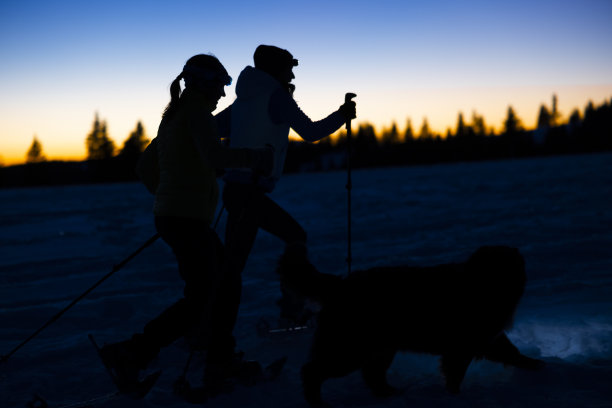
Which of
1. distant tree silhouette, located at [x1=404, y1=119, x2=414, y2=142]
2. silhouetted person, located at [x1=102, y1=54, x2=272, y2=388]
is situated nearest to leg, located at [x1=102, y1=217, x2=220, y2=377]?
silhouetted person, located at [x1=102, y1=54, x2=272, y2=388]

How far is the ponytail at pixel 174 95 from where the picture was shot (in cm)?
285

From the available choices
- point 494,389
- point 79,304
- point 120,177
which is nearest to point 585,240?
point 494,389

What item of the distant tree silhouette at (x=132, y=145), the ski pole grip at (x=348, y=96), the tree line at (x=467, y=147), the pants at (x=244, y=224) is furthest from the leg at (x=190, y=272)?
the tree line at (x=467, y=147)

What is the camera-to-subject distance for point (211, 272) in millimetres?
2811

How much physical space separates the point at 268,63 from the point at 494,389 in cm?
270

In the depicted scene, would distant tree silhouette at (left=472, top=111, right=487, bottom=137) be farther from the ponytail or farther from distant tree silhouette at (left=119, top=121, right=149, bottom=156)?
the ponytail

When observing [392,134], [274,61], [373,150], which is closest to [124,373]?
[274,61]

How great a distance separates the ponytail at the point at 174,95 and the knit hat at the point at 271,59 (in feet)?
2.22

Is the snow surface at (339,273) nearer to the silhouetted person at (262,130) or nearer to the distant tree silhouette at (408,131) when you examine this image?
the silhouetted person at (262,130)

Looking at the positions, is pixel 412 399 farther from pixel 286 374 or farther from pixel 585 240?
pixel 585 240

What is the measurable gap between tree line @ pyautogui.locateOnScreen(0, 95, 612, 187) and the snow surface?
1959 inches

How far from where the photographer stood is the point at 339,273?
6203 millimetres

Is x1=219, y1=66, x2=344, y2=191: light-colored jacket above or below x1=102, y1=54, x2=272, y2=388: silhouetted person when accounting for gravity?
above

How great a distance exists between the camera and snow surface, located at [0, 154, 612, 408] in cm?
292
